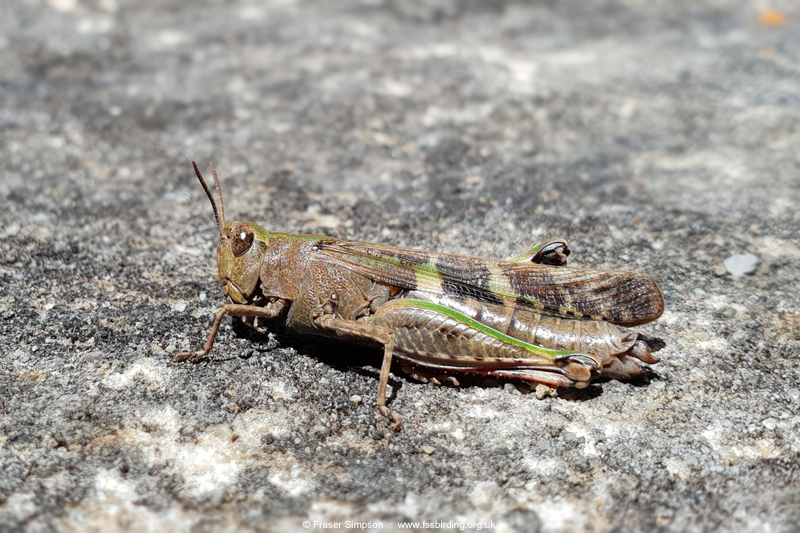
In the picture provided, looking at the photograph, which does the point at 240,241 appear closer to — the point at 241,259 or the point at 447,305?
the point at 241,259

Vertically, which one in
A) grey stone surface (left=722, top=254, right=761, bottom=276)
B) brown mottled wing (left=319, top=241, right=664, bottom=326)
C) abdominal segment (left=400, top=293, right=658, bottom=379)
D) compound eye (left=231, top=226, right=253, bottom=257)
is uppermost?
compound eye (left=231, top=226, right=253, bottom=257)

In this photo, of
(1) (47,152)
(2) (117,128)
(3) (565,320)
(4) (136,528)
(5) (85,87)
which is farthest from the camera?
(5) (85,87)

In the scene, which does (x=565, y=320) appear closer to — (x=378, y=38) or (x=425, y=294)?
(x=425, y=294)

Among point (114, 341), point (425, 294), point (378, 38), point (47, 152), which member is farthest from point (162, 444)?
point (378, 38)

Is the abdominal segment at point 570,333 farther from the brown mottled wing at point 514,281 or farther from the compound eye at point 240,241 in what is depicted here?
the compound eye at point 240,241

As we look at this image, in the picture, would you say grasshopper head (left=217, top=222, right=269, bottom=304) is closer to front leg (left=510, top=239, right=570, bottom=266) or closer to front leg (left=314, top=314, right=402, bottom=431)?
front leg (left=314, top=314, right=402, bottom=431)

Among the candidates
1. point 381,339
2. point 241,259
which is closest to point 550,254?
point 381,339

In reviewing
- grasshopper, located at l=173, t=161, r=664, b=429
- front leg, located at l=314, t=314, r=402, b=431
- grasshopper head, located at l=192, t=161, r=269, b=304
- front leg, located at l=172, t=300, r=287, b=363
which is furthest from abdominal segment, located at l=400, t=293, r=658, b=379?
grasshopper head, located at l=192, t=161, r=269, b=304
